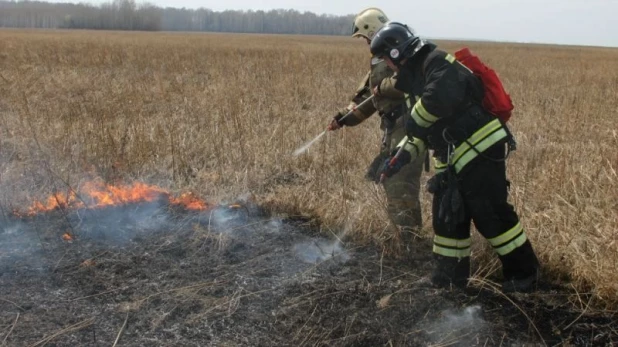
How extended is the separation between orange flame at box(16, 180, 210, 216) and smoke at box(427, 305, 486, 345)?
227 centimetres

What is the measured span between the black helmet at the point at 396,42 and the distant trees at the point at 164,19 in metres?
105

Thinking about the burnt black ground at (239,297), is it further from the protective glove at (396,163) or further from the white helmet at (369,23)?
the white helmet at (369,23)

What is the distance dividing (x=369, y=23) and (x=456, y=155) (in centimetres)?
134

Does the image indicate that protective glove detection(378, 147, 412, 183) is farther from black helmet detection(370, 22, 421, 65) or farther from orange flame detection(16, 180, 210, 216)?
orange flame detection(16, 180, 210, 216)

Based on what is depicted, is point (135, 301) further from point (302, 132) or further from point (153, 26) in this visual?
point (153, 26)

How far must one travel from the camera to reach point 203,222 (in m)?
4.21

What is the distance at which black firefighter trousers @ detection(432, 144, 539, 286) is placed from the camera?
10.1 ft

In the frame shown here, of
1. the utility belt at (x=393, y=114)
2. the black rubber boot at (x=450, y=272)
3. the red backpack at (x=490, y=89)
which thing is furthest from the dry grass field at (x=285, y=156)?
the red backpack at (x=490, y=89)

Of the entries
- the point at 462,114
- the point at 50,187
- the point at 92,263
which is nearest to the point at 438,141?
the point at 462,114

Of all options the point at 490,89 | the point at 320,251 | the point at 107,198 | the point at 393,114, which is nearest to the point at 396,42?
the point at 490,89

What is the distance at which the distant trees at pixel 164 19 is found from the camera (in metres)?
104

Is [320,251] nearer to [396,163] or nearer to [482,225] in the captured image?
[396,163]

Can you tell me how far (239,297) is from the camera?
10.1 feet

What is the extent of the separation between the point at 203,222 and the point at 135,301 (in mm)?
1236
